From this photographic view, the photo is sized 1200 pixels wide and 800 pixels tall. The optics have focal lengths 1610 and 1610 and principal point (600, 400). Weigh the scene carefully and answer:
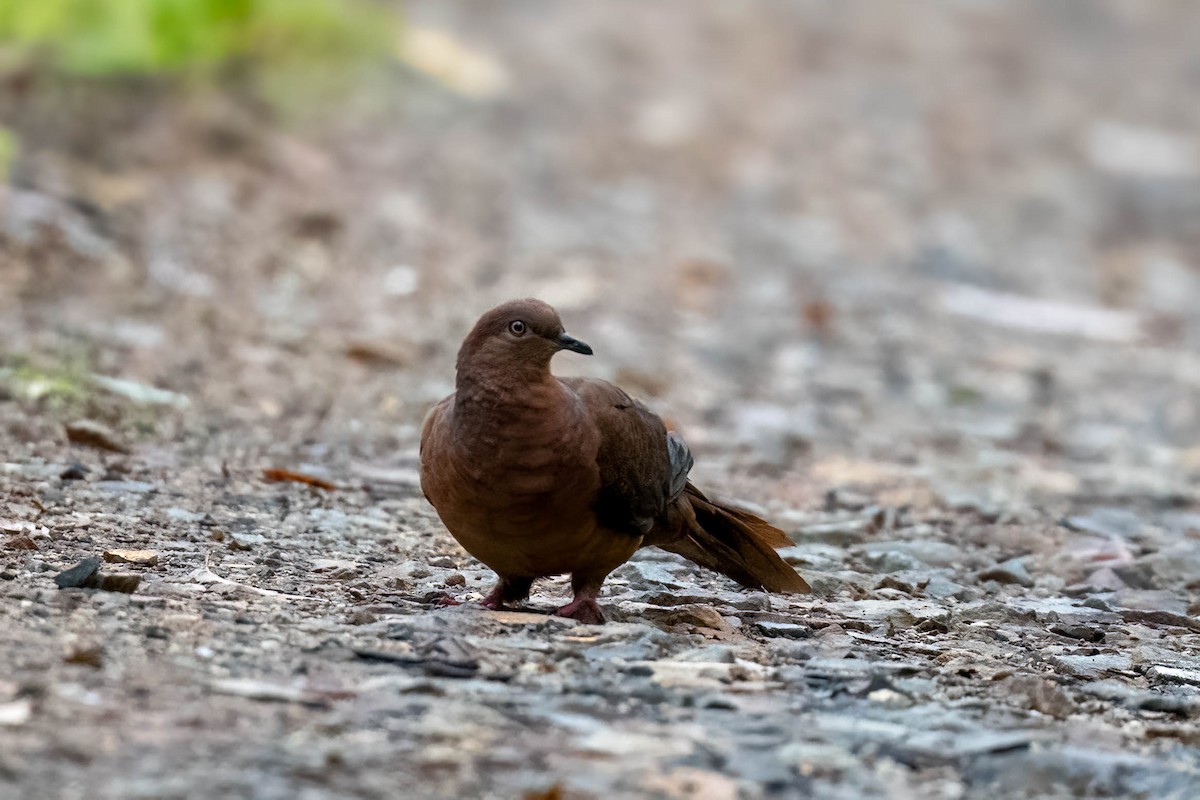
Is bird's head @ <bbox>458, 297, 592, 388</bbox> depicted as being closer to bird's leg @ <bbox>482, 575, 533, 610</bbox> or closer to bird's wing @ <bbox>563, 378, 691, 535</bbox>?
bird's wing @ <bbox>563, 378, 691, 535</bbox>

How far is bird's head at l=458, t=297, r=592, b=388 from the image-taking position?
4.56 m

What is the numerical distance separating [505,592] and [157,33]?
7196mm

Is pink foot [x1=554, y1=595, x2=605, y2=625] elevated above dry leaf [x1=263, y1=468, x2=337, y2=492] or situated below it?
below

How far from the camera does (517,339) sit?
4.59 metres

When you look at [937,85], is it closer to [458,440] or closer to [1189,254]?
[1189,254]

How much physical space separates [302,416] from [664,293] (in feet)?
13.5

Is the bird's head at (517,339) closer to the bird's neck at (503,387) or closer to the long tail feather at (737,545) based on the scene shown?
the bird's neck at (503,387)

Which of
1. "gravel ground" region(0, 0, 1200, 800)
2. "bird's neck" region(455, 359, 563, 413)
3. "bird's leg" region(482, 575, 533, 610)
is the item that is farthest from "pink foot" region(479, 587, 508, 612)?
"bird's neck" region(455, 359, 563, 413)

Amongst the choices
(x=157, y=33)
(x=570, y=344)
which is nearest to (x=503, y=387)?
(x=570, y=344)

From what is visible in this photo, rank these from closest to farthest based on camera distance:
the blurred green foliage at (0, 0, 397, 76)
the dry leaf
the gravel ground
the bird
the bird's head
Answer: the gravel ground < the bird < the bird's head < the dry leaf < the blurred green foliage at (0, 0, 397, 76)

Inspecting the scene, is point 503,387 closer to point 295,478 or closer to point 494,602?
point 494,602

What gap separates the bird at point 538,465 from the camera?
4410 millimetres

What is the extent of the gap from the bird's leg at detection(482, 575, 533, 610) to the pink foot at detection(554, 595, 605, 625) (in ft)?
0.58

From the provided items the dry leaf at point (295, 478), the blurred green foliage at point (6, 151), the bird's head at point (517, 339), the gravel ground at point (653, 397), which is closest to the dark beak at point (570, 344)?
the bird's head at point (517, 339)
